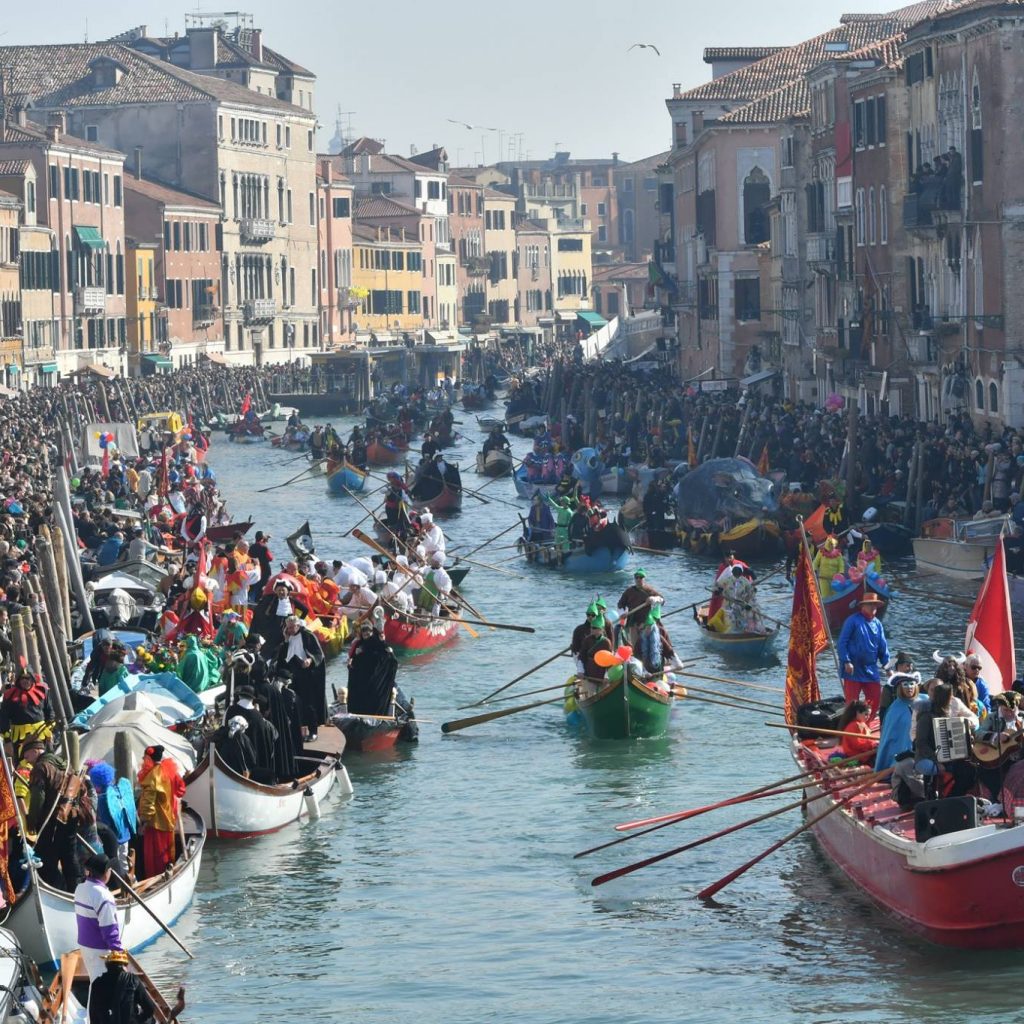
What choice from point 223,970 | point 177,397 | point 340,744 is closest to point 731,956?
point 223,970

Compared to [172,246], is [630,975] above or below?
below

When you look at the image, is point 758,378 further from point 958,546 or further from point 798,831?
point 798,831

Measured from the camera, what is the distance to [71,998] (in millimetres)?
14195

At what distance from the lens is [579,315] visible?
14638 centimetres

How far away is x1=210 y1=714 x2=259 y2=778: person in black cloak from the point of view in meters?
20.6

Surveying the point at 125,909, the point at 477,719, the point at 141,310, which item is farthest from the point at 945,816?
the point at 141,310

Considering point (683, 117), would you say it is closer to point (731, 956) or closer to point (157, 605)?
point (157, 605)

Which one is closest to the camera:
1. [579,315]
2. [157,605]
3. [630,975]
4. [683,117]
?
[630,975]

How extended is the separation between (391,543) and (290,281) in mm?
68700

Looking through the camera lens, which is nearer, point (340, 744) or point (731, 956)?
point (731, 956)

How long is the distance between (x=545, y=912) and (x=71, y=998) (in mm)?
6270

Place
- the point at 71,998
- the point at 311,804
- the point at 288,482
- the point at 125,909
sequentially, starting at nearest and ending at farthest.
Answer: the point at 71,998, the point at 125,909, the point at 311,804, the point at 288,482

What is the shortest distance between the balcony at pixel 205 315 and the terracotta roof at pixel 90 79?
8.53 meters

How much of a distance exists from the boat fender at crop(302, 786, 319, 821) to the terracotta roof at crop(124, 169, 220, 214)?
70.7 m
